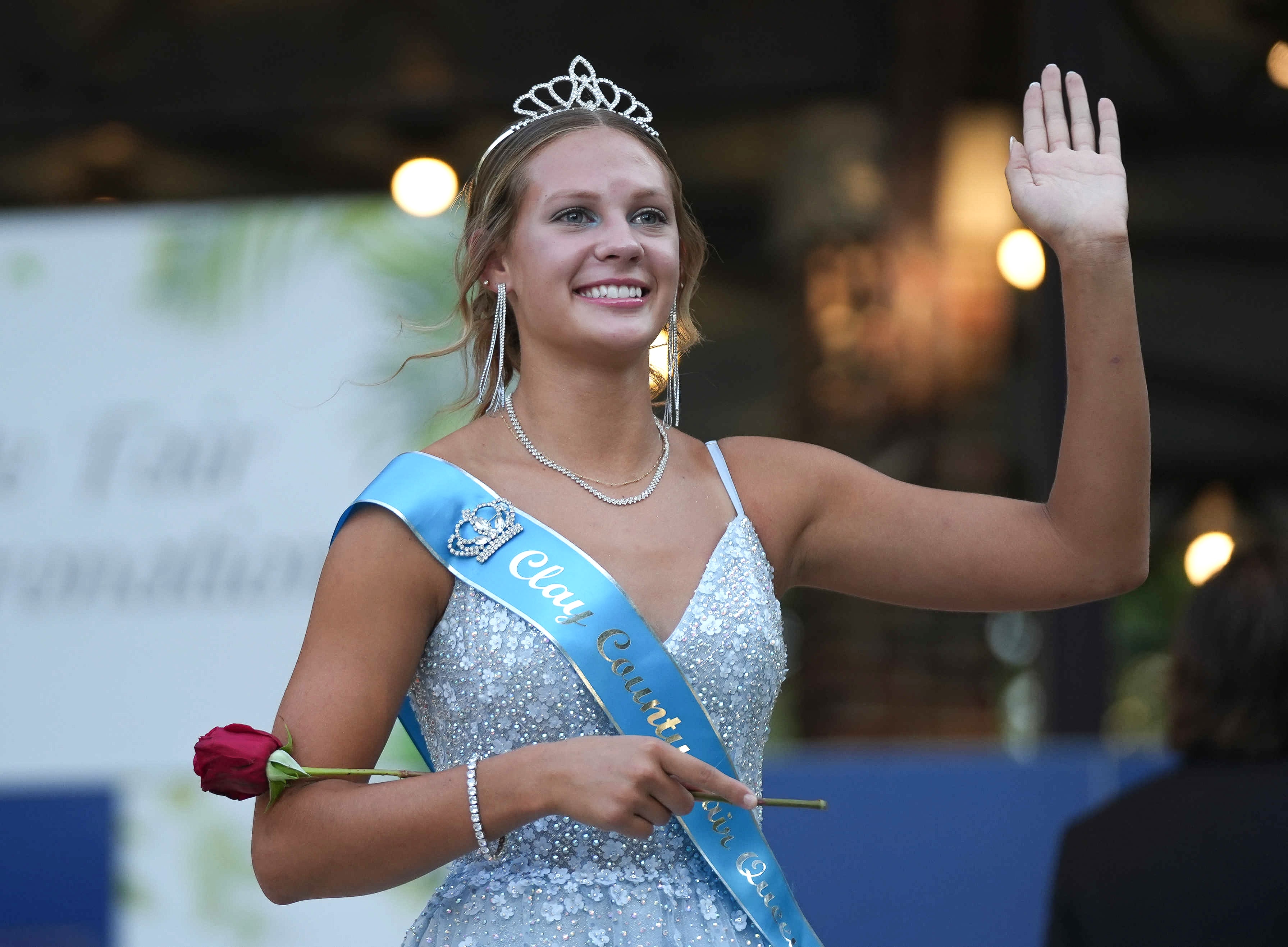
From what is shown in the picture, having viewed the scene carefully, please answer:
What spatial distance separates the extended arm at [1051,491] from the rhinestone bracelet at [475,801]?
0.41 metres

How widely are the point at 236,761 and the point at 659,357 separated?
0.68 metres

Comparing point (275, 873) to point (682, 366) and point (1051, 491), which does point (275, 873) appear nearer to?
point (1051, 491)

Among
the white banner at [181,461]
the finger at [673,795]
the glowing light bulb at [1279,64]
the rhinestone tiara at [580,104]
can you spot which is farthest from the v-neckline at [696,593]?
the glowing light bulb at [1279,64]

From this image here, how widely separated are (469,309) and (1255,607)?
1151 millimetres

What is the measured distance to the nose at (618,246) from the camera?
4.39 feet

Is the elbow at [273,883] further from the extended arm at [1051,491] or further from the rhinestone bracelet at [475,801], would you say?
the extended arm at [1051,491]

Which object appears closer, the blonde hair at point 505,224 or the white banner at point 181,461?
the blonde hair at point 505,224

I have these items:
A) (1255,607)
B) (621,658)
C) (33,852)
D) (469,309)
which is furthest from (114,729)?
(1255,607)

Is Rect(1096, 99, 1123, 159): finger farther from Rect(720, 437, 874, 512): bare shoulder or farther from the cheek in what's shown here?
the cheek

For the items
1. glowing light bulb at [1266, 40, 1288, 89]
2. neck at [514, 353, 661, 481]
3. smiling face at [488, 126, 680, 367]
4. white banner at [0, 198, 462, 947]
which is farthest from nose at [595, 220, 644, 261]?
glowing light bulb at [1266, 40, 1288, 89]

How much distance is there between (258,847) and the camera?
1.22m

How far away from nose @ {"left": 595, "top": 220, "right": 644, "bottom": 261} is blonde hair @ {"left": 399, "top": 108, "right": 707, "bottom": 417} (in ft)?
0.38

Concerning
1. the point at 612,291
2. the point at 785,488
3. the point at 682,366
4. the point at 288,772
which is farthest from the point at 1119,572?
the point at 682,366

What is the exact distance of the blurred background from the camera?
8.95ft
